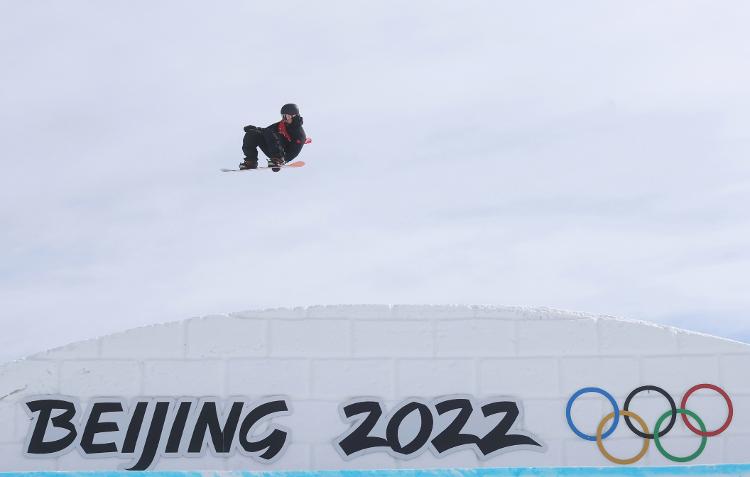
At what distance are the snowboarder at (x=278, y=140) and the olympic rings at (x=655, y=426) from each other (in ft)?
11.0

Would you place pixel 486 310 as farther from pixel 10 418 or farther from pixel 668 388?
pixel 10 418

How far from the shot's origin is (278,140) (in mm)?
8945

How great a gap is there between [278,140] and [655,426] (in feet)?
13.6

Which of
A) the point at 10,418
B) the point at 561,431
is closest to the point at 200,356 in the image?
the point at 10,418

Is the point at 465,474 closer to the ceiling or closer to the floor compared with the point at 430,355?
closer to the floor

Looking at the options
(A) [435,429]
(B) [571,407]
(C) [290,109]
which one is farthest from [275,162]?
(B) [571,407]

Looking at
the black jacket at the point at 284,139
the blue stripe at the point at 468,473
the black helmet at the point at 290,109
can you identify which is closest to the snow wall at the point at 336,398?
the blue stripe at the point at 468,473

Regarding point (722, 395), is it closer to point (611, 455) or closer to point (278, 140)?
point (611, 455)

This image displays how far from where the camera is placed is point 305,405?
775cm

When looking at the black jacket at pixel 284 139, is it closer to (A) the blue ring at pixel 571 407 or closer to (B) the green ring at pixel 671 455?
(A) the blue ring at pixel 571 407

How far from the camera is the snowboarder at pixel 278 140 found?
8.78 meters

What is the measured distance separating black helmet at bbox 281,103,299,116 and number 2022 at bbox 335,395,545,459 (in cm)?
268

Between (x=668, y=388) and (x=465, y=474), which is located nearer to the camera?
(x=465, y=474)

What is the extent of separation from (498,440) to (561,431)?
1.69 ft
